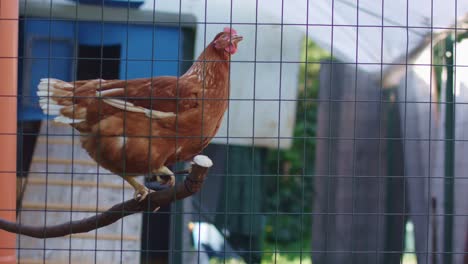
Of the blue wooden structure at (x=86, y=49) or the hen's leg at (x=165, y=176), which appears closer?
the hen's leg at (x=165, y=176)

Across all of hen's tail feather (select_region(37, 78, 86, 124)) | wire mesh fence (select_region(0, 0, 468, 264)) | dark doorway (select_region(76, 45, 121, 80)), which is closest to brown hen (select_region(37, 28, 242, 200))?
hen's tail feather (select_region(37, 78, 86, 124))

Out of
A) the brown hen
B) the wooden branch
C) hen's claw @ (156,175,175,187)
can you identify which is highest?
the brown hen

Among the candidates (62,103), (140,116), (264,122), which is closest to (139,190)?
(140,116)

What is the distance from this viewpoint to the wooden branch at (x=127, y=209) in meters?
2.60

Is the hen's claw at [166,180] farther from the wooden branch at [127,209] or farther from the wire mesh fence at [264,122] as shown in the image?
the wire mesh fence at [264,122]

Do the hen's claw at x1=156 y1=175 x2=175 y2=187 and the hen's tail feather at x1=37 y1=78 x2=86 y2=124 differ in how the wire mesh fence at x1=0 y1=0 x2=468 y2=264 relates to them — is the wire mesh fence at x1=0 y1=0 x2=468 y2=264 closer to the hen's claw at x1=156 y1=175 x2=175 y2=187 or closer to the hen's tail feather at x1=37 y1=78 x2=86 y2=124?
the hen's claw at x1=156 y1=175 x2=175 y2=187

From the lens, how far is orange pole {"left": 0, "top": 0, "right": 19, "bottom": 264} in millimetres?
2844

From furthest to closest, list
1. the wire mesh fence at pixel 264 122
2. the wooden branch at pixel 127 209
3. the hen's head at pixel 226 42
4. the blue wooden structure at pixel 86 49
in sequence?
the blue wooden structure at pixel 86 49, the wire mesh fence at pixel 264 122, the hen's head at pixel 226 42, the wooden branch at pixel 127 209

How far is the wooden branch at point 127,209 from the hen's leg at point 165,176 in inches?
3.0

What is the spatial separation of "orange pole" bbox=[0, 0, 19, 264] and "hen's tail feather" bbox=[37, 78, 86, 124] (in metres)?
0.19

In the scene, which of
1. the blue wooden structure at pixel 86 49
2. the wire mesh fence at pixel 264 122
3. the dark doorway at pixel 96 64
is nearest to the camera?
the wire mesh fence at pixel 264 122

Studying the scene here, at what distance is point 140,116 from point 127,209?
320mm

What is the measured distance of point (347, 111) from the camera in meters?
4.41

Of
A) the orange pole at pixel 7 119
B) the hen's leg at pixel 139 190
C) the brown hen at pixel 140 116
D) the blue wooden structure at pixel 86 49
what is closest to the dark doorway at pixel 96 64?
the blue wooden structure at pixel 86 49
